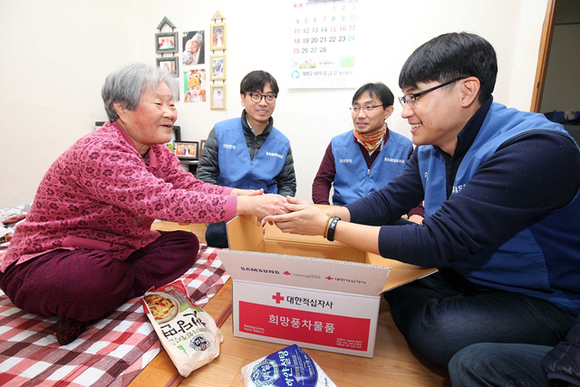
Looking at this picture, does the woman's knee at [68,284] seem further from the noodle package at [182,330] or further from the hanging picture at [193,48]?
the hanging picture at [193,48]

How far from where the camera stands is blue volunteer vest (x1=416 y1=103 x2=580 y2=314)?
0.84 meters

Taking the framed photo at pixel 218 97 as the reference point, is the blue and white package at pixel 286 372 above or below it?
below

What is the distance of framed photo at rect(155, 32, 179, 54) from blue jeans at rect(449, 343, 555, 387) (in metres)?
3.28

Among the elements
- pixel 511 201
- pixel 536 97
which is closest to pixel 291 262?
pixel 511 201

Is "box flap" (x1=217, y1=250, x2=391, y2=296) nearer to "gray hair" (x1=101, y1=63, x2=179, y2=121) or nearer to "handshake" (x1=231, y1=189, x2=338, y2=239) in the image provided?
"handshake" (x1=231, y1=189, x2=338, y2=239)

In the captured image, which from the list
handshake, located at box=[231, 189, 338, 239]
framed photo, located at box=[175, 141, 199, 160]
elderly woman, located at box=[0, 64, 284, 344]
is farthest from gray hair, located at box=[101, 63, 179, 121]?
framed photo, located at box=[175, 141, 199, 160]

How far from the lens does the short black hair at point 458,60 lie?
883mm

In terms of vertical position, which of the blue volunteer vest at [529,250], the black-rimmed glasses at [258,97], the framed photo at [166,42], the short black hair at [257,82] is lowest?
the blue volunteer vest at [529,250]

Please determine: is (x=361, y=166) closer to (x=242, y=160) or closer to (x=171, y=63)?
(x=242, y=160)

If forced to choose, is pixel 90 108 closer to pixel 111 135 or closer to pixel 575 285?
pixel 111 135

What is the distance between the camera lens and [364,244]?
96cm

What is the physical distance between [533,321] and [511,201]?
0.35 meters

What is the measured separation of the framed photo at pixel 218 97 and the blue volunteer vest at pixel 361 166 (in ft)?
4.49

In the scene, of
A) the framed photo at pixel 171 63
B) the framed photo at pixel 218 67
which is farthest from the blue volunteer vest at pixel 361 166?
the framed photo at pixel 171 63
